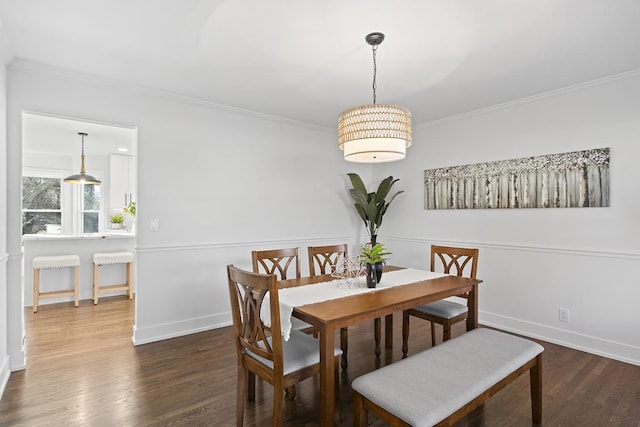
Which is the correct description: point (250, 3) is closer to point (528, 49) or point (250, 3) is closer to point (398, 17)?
point (398, 17)

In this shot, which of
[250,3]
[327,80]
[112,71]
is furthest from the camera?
[327,80]

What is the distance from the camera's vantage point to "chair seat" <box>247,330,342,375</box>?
5.95 ft

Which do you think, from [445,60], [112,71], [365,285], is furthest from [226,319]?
[445,60]

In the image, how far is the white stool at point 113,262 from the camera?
4.73 metres

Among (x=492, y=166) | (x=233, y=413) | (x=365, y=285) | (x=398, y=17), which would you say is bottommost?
(x=233, y=413)

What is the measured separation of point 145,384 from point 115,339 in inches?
46.2

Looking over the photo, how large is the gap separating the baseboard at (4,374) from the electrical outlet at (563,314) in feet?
15.2

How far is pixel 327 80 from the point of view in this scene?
3.05 m

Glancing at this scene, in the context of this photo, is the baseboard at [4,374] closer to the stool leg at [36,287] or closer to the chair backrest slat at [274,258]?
the chair backrest slat at [274,258]

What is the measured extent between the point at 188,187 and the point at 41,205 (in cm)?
427

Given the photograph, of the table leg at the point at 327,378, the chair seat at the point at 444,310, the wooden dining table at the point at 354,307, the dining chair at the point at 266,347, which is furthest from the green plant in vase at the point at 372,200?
the table leg at the point at 327,378

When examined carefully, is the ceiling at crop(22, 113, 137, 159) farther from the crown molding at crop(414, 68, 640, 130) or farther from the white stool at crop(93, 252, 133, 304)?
the crown molding at crop(414, 68, 640, 130)

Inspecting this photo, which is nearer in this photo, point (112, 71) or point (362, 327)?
point (112, 71)

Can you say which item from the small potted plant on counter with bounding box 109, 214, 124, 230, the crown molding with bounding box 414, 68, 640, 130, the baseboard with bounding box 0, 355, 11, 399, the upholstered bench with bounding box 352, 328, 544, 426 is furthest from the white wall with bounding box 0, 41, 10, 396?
the crown molding with bounding box 414, 68, 640, 130
